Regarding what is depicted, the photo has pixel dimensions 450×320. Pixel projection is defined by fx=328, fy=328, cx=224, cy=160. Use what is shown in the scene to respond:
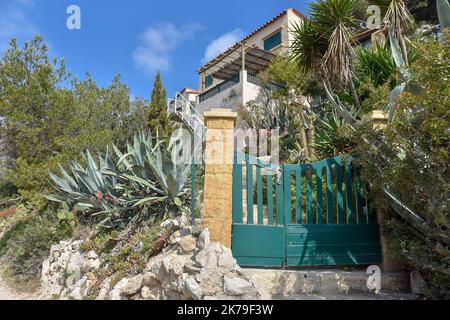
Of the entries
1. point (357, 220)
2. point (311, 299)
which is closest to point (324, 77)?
point (357, 220)

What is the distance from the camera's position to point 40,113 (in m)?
11.2

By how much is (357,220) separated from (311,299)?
1.53 meters

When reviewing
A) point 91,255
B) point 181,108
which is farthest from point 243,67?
point 91,255

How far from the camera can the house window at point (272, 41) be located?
20.2m

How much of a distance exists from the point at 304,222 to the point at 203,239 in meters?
1.65

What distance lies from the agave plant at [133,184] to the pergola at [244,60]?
1077 centimetres

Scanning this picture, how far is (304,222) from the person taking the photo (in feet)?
16.7

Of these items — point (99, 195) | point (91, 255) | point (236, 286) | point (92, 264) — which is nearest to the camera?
point (236, 286)

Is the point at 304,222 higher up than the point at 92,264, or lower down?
higher up

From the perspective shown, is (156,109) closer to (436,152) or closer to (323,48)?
(323,48)

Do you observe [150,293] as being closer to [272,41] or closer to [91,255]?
[91,255]

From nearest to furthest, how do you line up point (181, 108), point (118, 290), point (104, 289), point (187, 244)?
point (187, 244) → point (118, 290) → point (104, 289) → point (181, 108)

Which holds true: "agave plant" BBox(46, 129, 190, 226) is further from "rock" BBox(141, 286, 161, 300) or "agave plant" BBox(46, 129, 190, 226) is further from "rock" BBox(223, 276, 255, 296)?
"rock" BBox(223, 276, 255, 296)

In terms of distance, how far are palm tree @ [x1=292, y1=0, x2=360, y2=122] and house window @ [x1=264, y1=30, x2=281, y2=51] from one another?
1281cm
